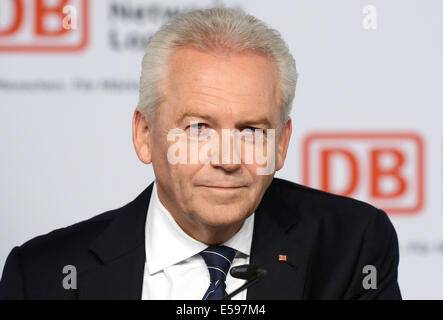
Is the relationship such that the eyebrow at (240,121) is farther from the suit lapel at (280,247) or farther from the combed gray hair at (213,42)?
the suit lapel at (280,247)

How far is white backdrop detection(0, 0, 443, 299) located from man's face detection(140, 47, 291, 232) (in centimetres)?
91

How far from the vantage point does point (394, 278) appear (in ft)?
5.09

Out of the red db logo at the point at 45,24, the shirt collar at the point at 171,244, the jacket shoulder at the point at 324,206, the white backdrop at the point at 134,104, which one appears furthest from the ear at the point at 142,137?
the red db logo at the point at 45,24

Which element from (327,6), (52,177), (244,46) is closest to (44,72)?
(52,177)

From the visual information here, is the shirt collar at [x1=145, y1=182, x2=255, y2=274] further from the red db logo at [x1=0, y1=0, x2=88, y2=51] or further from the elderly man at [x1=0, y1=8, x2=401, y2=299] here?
the red db logo at [x1=0, y1=0, x2=88, y2=51]

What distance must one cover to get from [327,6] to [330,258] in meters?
1.04

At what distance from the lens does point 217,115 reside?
1.26m

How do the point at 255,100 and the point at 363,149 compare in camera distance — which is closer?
the point at 255,100

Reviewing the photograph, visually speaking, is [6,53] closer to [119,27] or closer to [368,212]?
Result: [119,27]

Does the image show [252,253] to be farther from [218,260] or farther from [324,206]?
[324,206]

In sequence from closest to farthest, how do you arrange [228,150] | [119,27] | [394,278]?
[228,150], [394,278], [119,27]

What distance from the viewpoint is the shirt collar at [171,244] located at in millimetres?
1435

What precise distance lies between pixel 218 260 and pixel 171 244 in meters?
0.10

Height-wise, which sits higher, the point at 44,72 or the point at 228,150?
the point at 44,72
